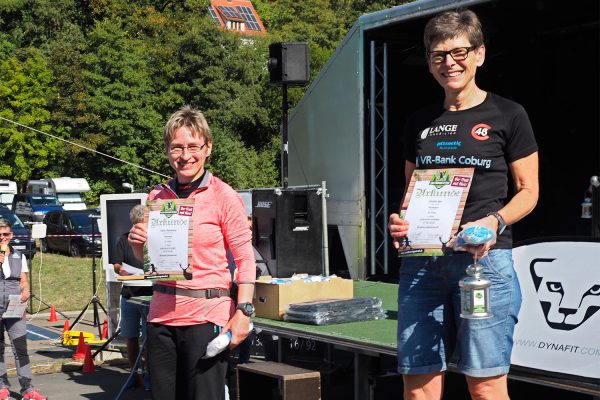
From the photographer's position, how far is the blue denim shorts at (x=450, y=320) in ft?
10.4

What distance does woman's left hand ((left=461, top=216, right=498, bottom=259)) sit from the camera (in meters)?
3.06

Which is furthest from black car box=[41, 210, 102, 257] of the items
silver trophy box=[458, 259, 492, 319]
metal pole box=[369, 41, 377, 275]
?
silver trophy box=[458, 259, 492, 319]

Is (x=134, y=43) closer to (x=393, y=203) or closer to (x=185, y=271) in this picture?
(x=393, y=203)

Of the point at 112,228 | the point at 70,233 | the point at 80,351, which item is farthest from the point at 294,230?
the point at 70,233

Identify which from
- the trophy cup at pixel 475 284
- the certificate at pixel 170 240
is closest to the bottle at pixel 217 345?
the certificate at pixel 170 240

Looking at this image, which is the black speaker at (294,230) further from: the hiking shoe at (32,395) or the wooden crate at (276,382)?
the wooden crate at (276,382)

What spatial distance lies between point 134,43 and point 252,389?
4243cm

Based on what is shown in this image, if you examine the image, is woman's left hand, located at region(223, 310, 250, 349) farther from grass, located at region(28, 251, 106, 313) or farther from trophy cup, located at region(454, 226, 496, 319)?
grass, located at region(28, 251, 106, 313)

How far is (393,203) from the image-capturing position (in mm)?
10406

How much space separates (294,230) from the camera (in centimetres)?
1015

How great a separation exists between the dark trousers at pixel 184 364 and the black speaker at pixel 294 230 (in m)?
6.15

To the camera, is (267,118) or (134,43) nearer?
(134,43)

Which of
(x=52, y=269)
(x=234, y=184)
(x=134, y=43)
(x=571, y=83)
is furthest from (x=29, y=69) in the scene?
(x=571, y=83)

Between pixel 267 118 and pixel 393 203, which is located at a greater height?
pixel 267 118
